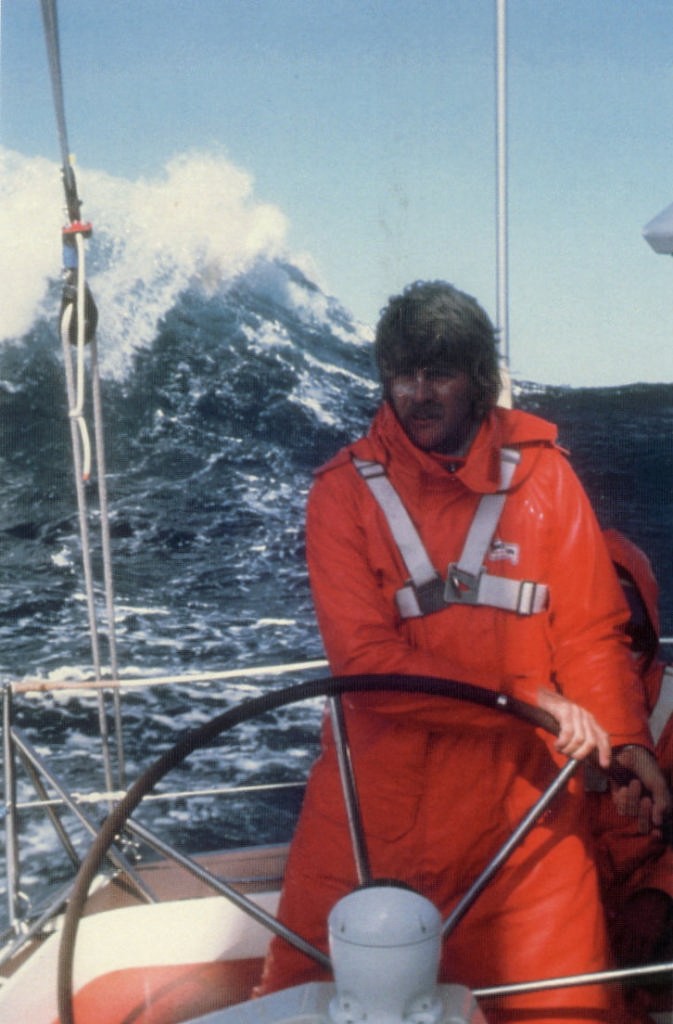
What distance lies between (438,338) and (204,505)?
74.6ft

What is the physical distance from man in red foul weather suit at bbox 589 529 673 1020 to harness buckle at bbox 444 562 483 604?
36 cm

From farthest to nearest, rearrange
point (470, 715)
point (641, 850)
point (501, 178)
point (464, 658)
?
point (501, 178) < point (641, 850) < point (464, 658) < point (470, 715)

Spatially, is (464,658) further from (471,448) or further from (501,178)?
(501,178)

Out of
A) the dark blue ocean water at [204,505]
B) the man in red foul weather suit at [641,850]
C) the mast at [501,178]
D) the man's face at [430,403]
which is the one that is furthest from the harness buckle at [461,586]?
the dark blue ocean water at [204,505]

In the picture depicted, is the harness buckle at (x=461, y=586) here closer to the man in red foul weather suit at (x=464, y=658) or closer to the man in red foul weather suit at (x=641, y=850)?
the man in red foul weather suit at (x=464, y=658)

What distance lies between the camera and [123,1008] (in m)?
1.43

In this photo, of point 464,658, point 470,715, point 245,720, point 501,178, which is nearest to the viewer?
point 245,720

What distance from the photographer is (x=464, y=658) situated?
4.12 ft

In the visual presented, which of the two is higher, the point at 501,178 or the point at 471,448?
the point at 501,178

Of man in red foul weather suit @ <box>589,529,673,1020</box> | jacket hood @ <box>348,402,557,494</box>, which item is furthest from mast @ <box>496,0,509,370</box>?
jacket hood @ <box>348,402,557,494</box>

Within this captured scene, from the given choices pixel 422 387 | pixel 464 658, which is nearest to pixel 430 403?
pixel 422 387

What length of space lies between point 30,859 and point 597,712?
9802mm

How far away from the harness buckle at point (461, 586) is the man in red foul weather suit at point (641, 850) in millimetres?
362

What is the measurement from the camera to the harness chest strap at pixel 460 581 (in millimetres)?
1260
